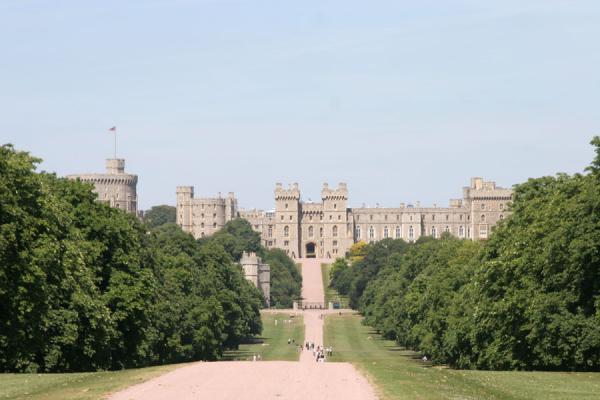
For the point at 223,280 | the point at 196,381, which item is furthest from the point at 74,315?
the point at 223,280

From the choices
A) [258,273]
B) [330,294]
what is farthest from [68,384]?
[330,294]

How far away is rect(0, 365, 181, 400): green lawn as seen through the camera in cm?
2850

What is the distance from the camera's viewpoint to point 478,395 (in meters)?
30.1

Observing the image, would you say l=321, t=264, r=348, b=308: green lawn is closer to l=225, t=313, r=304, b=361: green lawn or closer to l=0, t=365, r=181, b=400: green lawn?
l=225, t=313, r=304, b=361: green lawn

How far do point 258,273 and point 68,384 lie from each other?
408ft

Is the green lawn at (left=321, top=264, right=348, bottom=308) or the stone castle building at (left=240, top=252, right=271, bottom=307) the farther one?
the green lawn at (left=321, top=264, right=348, bottom=308)

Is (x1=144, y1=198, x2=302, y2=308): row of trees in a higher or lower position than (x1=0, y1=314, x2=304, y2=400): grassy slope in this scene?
higher

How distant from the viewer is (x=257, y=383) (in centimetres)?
3066

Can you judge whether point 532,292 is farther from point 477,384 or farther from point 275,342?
point 275,342

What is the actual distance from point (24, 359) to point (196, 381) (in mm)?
10583

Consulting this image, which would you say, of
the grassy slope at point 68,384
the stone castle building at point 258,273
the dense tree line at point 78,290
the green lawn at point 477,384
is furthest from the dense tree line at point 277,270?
the grassy slope at point 68,384

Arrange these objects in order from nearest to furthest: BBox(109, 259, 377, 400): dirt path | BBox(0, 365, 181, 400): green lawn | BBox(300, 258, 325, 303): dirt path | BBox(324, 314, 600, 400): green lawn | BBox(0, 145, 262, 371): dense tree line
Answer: BBox(109, 259, 377, 400): dirt path < BBox(0, 365, 181, 400): green lawn < BBox(324, 314, 600, 400): green lawn < BBox(0, 145, 262, 371): dense tree line < BBox(300, 258, 325, 303): dirt path

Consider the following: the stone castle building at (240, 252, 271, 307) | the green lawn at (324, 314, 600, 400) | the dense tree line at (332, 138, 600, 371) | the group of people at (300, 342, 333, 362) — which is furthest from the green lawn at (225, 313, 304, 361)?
the green lawn at (324, 314, 600, 400)

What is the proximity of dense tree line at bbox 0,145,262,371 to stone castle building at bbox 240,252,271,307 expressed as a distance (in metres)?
82.0
